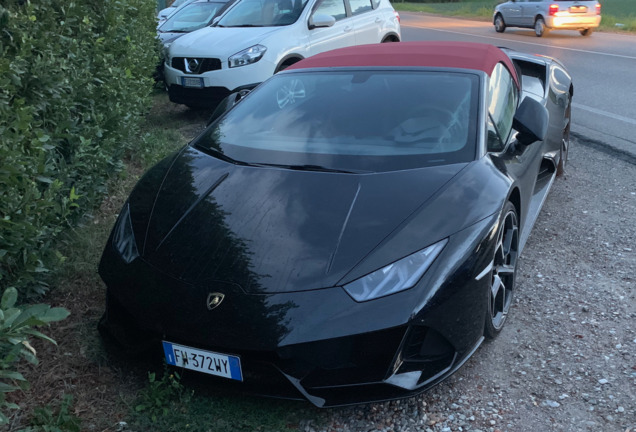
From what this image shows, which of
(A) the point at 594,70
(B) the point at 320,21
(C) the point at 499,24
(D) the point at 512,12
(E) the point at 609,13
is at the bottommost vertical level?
(E) the point at 609,13

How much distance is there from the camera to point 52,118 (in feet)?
12.5

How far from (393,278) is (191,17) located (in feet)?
32.8

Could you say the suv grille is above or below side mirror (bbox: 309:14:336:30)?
below

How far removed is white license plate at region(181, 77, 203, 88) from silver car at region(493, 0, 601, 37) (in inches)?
574

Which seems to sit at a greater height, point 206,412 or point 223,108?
point 223,108

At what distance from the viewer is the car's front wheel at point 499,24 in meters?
22.3

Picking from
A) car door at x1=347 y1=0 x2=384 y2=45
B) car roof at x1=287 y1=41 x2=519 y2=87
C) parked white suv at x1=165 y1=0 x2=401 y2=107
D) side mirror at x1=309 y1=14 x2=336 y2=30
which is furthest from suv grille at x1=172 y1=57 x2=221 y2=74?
car roof at x1=287 y1=41 x2=519 y2=87

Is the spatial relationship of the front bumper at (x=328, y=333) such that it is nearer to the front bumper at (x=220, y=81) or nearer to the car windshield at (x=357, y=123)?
the car windshield at (x=357, y=123)

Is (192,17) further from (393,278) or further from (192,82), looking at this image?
(393,278)

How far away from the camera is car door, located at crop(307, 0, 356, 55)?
884 centimetres

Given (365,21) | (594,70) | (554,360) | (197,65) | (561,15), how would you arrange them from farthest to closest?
(561,15), (594,70), (365,21), (197,65), (554,360)

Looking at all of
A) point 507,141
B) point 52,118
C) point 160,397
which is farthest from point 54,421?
point 507,141

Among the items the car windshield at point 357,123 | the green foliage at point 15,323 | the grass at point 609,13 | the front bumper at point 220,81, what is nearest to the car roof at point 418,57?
the car windshield at point 357,123

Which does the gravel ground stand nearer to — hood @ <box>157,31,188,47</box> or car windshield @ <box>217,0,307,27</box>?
car windshield @ <box>217,0,307,27</box>
